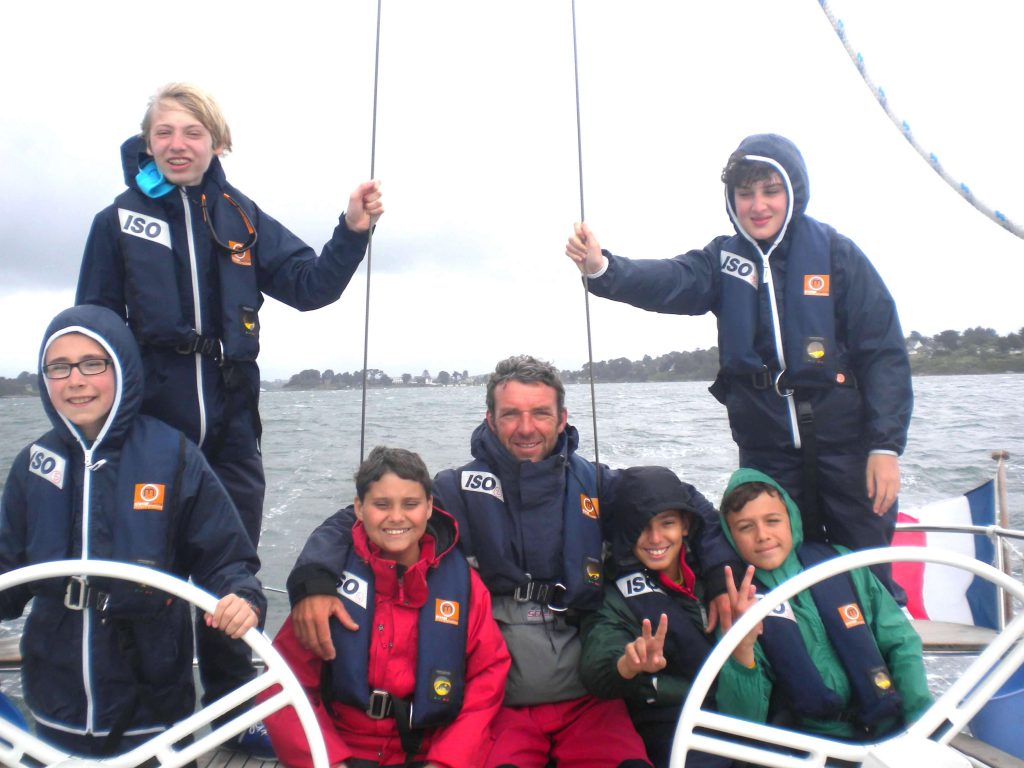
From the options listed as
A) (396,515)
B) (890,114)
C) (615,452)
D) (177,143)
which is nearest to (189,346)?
(177,143)

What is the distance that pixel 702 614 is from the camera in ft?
6.82

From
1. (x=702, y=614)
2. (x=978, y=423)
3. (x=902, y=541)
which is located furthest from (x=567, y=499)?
(x=978, y=423)

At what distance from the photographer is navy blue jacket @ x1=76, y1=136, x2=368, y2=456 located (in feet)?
7.06

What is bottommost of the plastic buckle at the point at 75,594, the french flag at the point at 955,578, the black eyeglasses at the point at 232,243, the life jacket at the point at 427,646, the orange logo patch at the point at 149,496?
the french flag at the point at 955,578

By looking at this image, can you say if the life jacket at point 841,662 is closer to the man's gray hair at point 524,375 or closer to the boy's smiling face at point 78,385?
the man's gray hair at point 524,375

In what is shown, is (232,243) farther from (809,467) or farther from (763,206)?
(809,467)

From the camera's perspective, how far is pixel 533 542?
2.12 m

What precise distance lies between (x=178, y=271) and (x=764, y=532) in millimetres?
1724

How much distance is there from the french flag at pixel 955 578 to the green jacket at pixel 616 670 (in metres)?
2.21

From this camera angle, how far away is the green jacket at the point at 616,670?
191 centimetres

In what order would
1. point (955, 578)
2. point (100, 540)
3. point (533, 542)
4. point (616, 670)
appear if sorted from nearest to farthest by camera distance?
point (100, 540) → point (616, 670) → point (533, 542) → point (955, 578)

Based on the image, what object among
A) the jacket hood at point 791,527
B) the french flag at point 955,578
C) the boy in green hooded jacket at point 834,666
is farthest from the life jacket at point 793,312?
the french flag at point 955,578

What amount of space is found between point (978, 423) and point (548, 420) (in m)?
17.6

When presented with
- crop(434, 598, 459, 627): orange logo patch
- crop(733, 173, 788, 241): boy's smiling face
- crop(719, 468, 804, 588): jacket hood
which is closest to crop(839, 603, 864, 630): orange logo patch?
crop(719, 468, 804, 588): jacket hood
